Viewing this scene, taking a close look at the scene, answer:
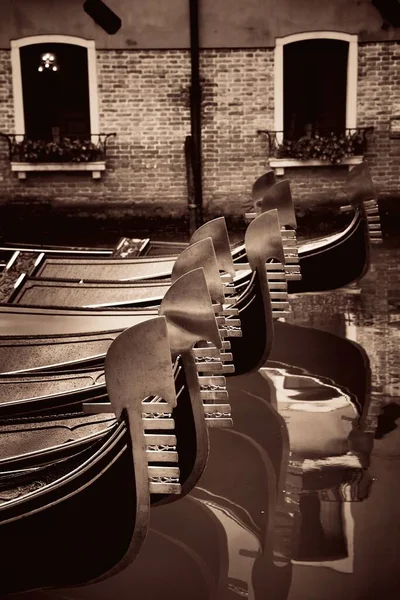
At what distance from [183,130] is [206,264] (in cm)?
550

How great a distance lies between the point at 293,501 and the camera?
2.95 m

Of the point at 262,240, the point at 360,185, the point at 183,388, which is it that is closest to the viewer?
the point at 183,388

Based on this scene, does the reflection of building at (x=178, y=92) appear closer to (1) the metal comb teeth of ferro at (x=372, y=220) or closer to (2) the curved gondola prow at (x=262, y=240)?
(1) the metal comb teeth of ferro at (x=372, y=220)

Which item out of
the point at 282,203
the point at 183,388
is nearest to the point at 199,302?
the point at 183,388

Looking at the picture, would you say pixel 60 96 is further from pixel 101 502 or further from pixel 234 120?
pixel 101 502

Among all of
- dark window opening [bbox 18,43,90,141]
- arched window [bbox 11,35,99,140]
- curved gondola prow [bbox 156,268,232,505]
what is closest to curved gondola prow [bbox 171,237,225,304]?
curved gondola prow [bbox 156,268,232,505]

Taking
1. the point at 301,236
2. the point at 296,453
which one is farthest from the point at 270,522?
the point at 301,236

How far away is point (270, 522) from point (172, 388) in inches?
43.5

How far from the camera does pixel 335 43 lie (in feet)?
26.8

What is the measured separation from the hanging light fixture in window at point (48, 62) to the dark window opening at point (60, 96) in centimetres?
16

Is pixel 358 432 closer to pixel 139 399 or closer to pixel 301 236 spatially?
pixel 139 399

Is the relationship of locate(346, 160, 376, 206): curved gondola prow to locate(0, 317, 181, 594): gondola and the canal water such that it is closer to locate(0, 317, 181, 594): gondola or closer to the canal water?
the canal water

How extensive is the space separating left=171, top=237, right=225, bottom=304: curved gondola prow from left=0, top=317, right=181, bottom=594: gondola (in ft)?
3.12

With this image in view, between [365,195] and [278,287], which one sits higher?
[365,195]
